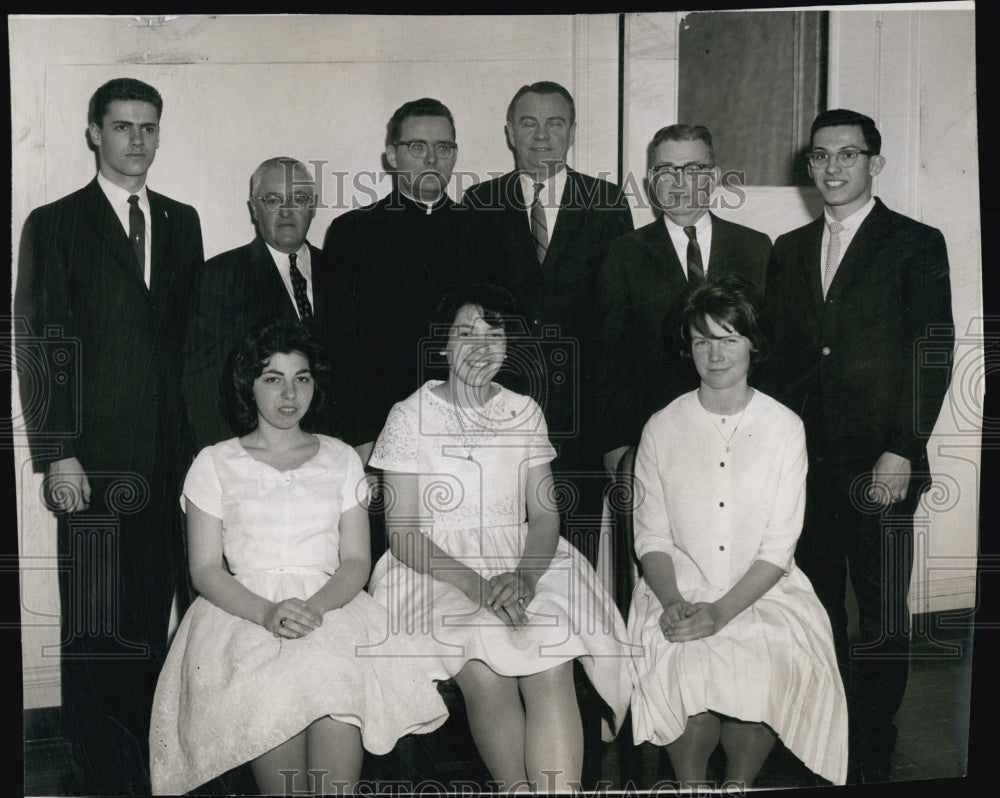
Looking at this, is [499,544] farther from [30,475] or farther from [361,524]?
[30,475]

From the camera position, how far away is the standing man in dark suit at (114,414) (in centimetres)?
319

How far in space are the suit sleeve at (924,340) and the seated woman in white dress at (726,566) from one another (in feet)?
1.21

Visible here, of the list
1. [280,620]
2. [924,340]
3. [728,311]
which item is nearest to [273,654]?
[280,620]

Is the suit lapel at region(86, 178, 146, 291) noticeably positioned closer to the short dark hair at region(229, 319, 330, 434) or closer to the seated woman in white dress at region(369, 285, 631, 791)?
the short dark hair at region(229, 319, 330, 434)

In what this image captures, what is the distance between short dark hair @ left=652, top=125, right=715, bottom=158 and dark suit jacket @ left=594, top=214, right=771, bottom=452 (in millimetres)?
236

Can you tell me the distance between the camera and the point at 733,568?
3207 mm

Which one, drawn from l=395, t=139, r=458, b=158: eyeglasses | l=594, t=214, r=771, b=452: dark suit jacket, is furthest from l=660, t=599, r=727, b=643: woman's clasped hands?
l=395, t=139, r=458, b=158: eyeglasses

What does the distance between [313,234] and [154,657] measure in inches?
50.0

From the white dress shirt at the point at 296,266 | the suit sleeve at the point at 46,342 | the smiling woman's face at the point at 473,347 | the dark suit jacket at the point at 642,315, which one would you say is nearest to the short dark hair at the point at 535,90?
the dark suit jacket at the point at 642,315

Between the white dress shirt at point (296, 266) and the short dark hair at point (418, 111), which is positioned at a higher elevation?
the short dark hair at point (418, 111)

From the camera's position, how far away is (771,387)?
3293 millimetres

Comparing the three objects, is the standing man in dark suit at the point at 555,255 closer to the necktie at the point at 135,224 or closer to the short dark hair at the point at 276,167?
the short dark hair at the point at 276,167

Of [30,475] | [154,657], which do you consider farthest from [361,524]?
[30,475]

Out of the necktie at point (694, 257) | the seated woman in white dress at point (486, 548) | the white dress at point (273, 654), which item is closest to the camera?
the white dress at point (273, 654)
